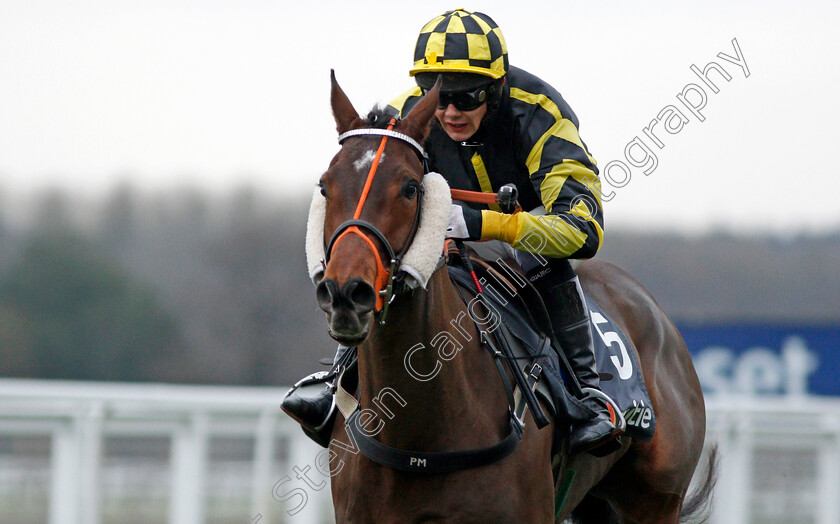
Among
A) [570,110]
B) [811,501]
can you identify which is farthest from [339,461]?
[811,501]

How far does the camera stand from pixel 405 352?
10.2 ft

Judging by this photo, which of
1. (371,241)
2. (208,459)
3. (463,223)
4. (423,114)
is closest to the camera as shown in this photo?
(371,241)

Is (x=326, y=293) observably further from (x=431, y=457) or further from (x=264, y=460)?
(x=264, y=460)

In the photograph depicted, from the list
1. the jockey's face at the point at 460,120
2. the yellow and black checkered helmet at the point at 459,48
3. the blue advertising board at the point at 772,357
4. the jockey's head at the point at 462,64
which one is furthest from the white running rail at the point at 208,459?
the blue advertising board at the point at 772,357

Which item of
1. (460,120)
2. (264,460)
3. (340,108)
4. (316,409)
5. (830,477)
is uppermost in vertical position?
(460,120)

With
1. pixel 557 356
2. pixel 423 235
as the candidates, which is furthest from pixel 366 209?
pixel 557 356

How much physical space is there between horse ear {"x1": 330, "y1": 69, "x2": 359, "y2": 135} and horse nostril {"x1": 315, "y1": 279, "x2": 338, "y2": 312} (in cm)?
68

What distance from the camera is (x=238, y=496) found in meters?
8.80

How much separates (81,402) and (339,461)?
3259mm

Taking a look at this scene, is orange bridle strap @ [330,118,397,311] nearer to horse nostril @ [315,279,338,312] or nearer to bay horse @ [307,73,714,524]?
bay horse @ [307,73,714,524]

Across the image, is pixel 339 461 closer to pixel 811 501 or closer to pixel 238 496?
pixel 238 496

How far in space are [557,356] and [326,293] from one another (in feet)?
4.72

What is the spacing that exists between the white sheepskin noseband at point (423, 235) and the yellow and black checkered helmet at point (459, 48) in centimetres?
67

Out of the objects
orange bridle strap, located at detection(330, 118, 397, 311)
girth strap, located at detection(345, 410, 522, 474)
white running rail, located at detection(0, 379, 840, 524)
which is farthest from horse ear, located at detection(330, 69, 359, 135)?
white running rail, located at detection(0, 379, 840, 524)
